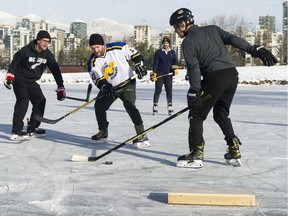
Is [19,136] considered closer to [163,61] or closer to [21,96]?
[21,96]

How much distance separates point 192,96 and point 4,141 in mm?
2753

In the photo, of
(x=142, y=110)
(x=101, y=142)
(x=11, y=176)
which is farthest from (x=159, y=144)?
(x=142, y=110)

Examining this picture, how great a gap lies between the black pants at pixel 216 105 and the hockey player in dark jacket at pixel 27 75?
7.46ft

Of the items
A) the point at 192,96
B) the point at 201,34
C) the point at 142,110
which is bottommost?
the point at 142,110

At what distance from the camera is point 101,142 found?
576 centimetres

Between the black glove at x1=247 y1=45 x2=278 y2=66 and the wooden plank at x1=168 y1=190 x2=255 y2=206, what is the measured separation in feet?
4.73

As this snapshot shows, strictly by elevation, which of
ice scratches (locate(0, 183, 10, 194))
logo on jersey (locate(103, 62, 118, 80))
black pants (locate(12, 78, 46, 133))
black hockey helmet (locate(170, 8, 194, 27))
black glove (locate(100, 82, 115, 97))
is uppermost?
black hockey helmet (locate(170, 8, 194, 27))

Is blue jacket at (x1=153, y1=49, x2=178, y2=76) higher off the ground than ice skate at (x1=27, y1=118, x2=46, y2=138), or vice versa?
blue jacket at (x1=153, y1=49, x2=178, y2=76)

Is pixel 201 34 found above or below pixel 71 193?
above

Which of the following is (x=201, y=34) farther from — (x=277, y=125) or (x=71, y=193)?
(x=277, y=125)

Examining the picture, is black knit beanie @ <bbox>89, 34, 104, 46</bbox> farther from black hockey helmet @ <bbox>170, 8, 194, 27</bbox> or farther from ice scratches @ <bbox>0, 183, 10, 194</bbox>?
ice scratches @ <bbox>0, 183, 10, 194</bbox>

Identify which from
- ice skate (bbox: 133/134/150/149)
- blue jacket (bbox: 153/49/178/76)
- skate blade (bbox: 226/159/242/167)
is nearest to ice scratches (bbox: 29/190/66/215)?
skate blade (bbox: 226/159/242/167)

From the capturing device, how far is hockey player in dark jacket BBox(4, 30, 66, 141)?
5.81 meters

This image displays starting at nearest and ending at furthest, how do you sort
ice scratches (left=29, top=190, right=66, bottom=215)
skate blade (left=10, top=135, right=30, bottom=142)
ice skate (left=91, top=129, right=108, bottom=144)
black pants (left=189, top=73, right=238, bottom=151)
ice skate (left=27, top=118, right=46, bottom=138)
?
ice scratches (left=29, top=190, right=66, bottom=215), black pants (left=189, top=73, right=238, bottom=151), ice skate (left=91, top=129, right=108, bottom=144), skate blade (left=10, top=135, right=30, bottom=142), ice skate (left=27, top=118, right=46, bottom=138)
